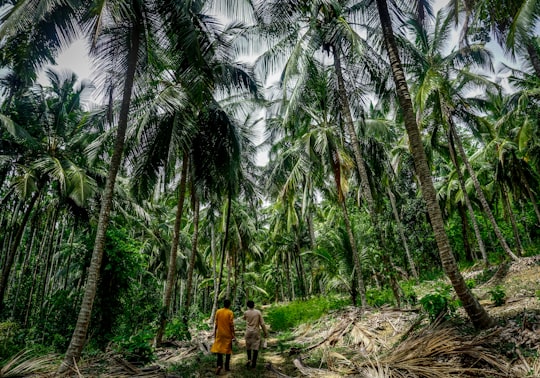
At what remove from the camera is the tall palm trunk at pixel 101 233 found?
221 inches

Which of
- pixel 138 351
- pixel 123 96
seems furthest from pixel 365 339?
pixel 123 96

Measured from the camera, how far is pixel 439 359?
459 centimetres

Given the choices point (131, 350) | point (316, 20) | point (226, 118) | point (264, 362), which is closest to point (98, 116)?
point (226, 118)

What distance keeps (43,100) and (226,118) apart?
739 cm

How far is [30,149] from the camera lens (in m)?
11.8

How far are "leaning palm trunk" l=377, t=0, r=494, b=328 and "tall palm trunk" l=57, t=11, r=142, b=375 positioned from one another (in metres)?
5.71

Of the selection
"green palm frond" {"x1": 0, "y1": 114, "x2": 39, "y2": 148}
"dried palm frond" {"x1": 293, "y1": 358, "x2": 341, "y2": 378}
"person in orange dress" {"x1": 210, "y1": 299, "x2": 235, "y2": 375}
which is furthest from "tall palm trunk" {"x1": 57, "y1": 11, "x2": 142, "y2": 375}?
"green palm frond" {"x1": 0, "y1": 114, "x2": 39, "y2": 148}

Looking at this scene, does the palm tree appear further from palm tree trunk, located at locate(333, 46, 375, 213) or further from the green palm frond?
palm tree trunk, located at locate(333, 46, 375, 213)

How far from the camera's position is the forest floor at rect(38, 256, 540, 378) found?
4320 millimetres

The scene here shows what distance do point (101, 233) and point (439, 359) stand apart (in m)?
6.45

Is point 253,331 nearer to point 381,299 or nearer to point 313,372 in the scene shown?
point 313,372

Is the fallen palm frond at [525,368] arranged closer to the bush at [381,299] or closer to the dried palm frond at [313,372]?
the dried palm frond at [313,372]

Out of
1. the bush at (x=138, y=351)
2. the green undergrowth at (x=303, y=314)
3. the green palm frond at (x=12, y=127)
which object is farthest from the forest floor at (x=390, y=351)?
the green palm frond at (x=12, y=127)

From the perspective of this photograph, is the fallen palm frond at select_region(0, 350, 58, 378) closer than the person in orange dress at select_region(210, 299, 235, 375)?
Yes
